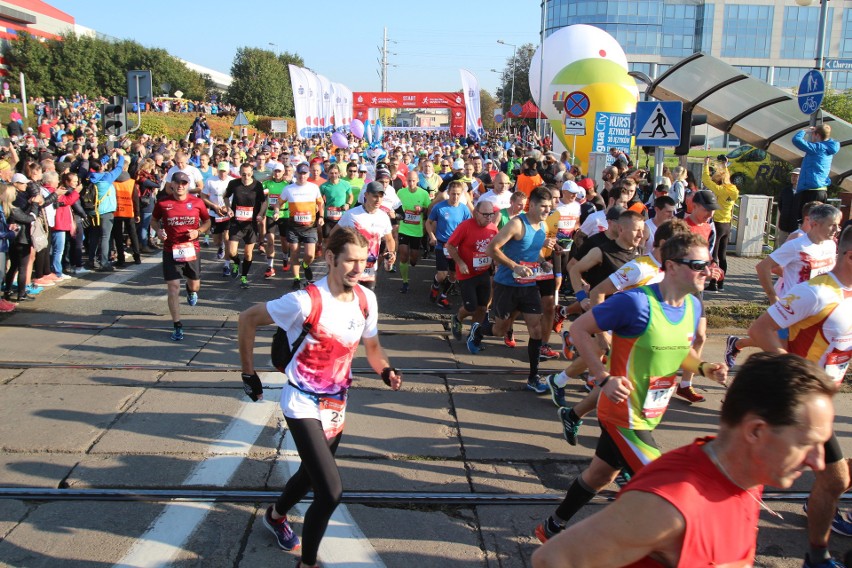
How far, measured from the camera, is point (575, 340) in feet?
11.6

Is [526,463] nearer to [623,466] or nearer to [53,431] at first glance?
[623,466]

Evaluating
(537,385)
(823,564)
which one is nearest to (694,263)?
(823,564)

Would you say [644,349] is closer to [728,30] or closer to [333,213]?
[333,213]

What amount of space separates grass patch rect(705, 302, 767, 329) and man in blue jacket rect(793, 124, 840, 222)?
1902mm

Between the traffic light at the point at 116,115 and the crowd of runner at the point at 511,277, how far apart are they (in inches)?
29.6

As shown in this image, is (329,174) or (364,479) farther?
(329,174)

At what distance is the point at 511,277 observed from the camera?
6586 millimetres

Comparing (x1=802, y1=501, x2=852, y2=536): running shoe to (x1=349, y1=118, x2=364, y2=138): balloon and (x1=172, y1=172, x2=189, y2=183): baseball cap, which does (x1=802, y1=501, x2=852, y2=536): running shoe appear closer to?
(x1=172, y1=172, x2=189, y2=183): baseball cap

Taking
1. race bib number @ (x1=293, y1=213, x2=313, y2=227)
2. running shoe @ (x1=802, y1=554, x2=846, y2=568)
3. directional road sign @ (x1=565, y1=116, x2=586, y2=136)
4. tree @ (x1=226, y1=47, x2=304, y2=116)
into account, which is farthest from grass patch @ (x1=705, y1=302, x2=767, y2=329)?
tree @ (x1=226, y1=47, x2=304, y2=116)

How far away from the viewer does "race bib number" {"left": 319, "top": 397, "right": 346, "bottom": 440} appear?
354cm

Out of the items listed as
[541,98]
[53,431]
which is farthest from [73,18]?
[53,431]

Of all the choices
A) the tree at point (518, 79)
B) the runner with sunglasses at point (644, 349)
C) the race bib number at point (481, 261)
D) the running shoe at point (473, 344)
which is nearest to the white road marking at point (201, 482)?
the running shoe at point (473, 344)

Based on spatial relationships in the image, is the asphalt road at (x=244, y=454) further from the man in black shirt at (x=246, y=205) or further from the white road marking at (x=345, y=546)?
the man in black shirt at (x=246, y=205)

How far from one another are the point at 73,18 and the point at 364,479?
263 feet
